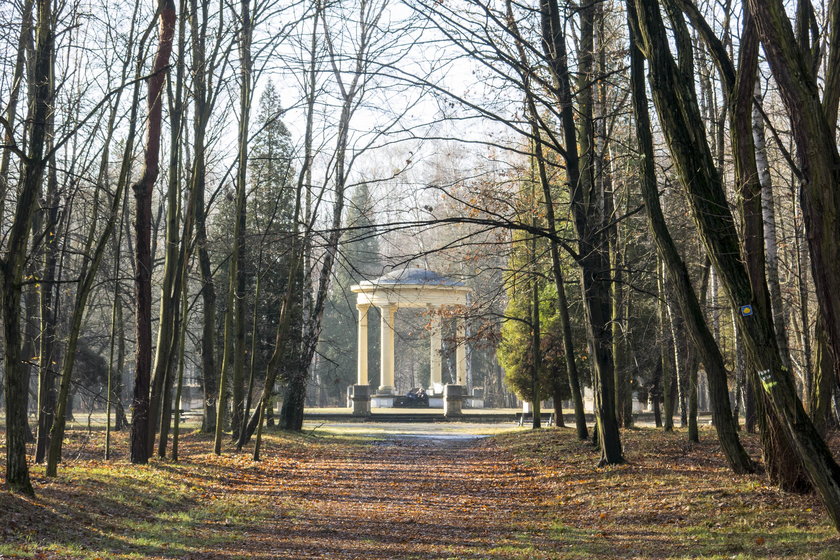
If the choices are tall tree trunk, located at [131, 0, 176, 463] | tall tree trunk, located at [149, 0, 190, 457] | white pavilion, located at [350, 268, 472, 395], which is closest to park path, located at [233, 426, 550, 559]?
tall tree trunk, located at [131, 0, 176, 463]

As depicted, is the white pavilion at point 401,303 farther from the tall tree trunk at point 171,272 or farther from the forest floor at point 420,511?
the forest floor at point 420,511

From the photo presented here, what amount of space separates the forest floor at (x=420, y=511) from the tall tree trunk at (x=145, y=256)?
2.33 ft

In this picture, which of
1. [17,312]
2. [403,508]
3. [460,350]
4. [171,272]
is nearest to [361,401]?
[460,350]

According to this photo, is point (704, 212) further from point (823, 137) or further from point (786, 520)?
point (786, 520)

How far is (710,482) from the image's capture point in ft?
35.9

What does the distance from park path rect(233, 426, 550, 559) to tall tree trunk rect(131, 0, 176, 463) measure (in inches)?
101

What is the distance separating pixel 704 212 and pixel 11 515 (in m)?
7.23

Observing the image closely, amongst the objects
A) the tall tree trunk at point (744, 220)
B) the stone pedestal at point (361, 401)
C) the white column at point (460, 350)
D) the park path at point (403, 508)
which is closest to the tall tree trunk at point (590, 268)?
the park path at point (403, 508)

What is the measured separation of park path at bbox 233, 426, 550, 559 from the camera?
26.3 ft

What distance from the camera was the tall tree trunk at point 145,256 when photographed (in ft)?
47.1

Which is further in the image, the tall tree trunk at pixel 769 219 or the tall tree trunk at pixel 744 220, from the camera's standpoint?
the tall tree trunk at pixel 769 219

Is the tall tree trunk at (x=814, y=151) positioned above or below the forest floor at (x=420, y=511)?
above

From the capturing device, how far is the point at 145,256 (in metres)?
14.3

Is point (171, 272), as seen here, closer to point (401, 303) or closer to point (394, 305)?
point (394, 305)
